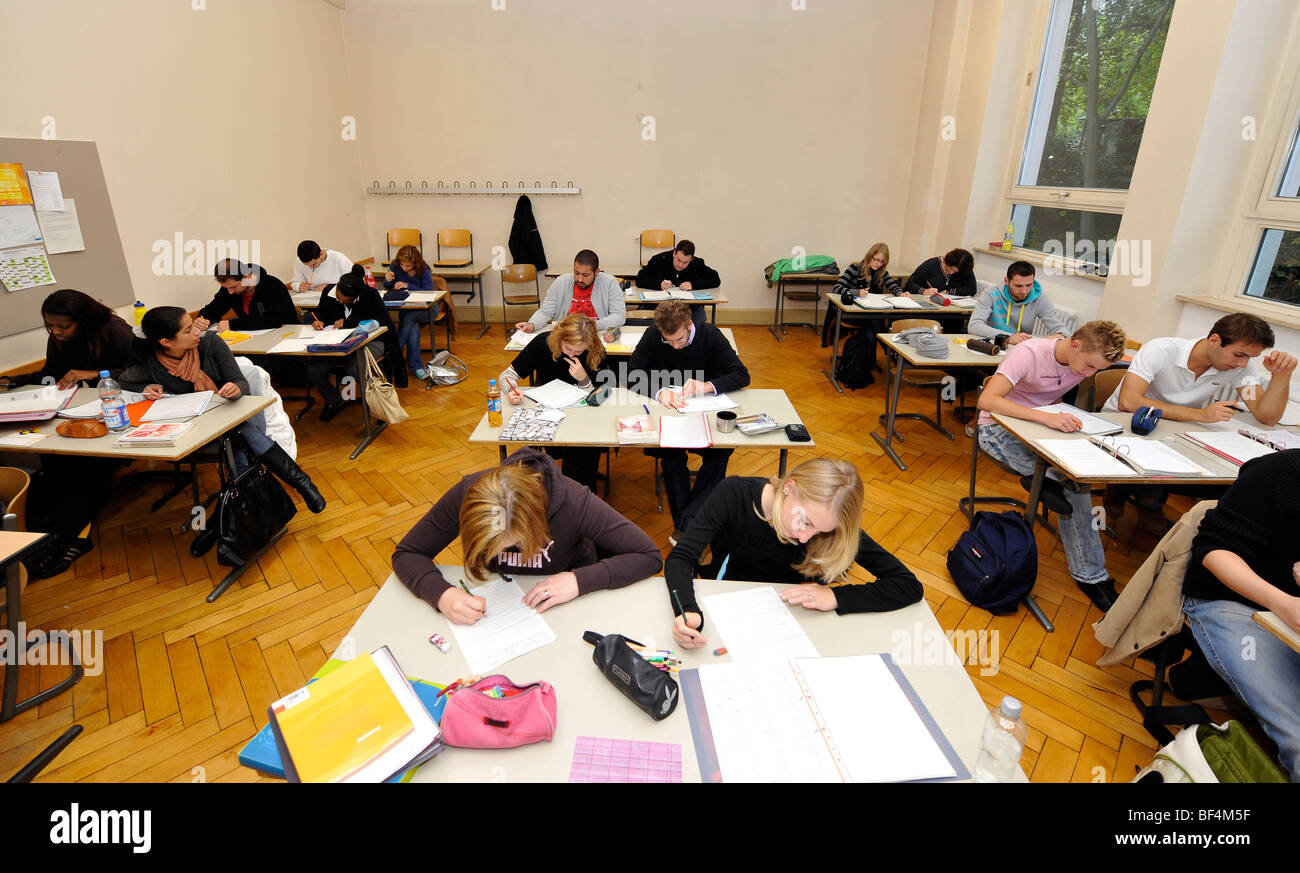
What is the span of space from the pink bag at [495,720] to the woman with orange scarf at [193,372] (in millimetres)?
2419

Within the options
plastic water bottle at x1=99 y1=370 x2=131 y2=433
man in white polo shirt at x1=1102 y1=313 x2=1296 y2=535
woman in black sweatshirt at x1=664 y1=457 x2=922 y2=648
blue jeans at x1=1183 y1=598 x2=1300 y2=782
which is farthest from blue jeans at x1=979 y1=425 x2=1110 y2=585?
plastic water bottle at x1=99 y1=370 x2=131 y2=433

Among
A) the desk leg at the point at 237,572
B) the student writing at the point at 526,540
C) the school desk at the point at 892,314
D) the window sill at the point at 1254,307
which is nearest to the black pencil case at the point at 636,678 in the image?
the student writing at the point at 526,540

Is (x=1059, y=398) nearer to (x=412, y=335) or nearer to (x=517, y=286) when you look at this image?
(x=412, y=335)

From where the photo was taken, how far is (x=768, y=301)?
7.70 metres

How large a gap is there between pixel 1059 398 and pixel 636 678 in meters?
3.06

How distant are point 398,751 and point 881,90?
310 inches

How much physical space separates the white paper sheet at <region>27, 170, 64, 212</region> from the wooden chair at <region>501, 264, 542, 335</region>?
12.0 feet

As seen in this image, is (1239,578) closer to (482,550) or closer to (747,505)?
(747,505)

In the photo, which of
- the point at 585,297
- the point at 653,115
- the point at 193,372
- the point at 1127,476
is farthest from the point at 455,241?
the point at 1127,476

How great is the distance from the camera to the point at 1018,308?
4.55 metres

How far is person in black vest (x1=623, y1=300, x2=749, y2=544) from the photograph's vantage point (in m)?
3.12

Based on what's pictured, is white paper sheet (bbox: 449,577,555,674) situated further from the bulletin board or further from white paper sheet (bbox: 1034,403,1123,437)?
the bulletin board

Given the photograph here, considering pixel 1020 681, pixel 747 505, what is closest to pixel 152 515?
pixel 747 505

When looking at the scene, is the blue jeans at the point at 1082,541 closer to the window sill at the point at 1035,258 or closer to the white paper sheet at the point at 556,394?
the white paper sheet at the point at 556,394
